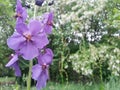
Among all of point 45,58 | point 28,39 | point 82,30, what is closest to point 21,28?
point 28,39

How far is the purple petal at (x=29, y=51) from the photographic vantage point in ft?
4.56

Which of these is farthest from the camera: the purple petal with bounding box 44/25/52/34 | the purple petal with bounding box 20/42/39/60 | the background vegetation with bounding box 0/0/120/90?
the background vegetation with bounding box 0/0/120/90

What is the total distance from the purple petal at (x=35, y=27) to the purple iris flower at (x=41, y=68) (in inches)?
3.6

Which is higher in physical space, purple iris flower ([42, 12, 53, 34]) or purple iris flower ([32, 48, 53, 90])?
purple iris flower ([42, 12, 53, 34])

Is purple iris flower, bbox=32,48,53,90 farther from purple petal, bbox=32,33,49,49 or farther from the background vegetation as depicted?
the background vegetation

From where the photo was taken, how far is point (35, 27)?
145 cm

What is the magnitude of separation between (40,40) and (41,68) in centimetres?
13

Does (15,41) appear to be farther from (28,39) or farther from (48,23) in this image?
(48,23)

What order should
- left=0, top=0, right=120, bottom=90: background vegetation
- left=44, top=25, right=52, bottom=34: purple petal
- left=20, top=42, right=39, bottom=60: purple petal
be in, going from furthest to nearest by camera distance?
left=0, top=0, right=120, bottom=90: background vegetation < left=44, top=25, right=52, bottom=34: purple petal < left=20, top=42, right=39, bottom=60: purple petal

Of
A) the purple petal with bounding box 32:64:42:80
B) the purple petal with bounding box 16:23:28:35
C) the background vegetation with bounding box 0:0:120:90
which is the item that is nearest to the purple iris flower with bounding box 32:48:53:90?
the purple petal with bounding box 32:64:42:80

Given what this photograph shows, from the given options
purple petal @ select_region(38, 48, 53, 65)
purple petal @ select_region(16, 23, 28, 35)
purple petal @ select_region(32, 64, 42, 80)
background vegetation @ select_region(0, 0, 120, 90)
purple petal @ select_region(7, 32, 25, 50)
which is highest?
background vegetation @ select_region(0, 0, 120, 90)

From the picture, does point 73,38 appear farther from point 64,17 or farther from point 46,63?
point 46,63

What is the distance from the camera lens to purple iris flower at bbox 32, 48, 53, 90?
4.83ft

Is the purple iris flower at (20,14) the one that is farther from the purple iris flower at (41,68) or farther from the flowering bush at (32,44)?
the purple iris flower at (41,68)
